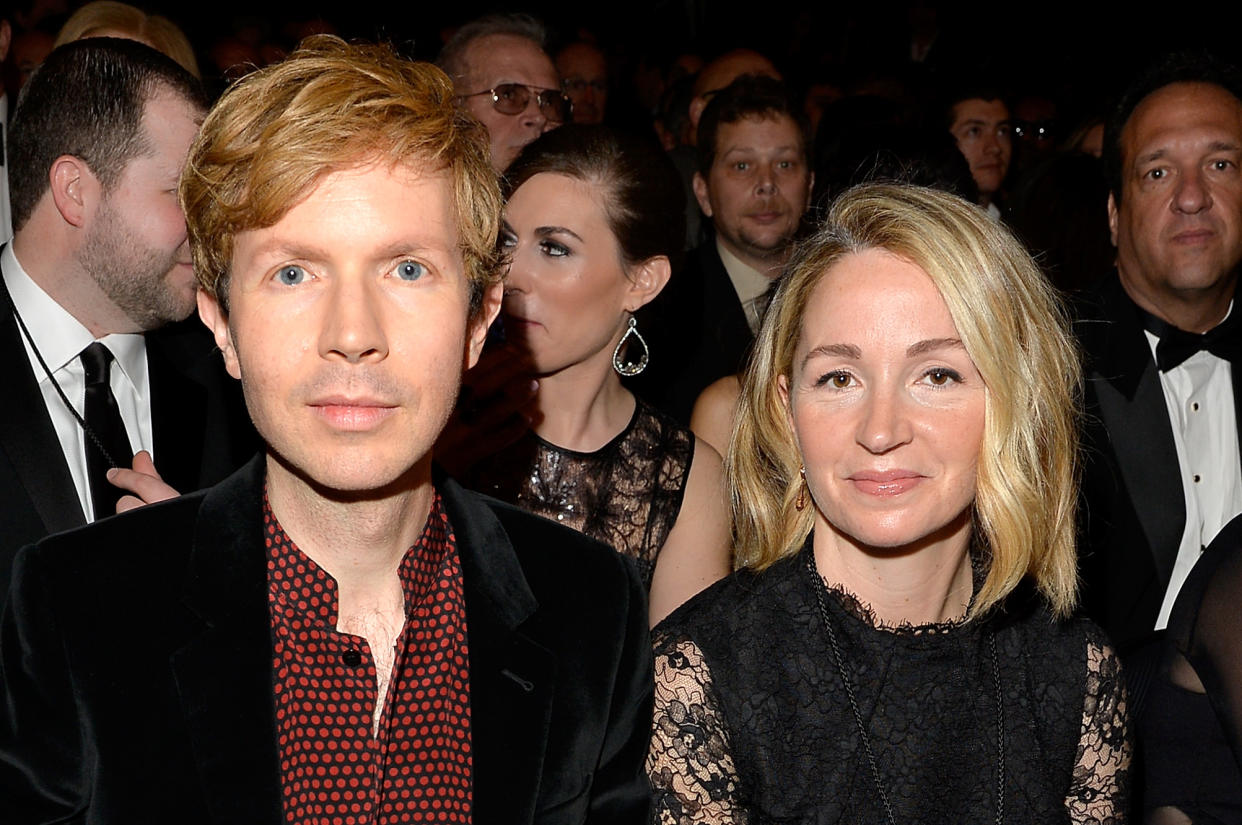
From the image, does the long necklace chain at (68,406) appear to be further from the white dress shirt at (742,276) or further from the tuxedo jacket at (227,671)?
the white dress shirt at (742,276)

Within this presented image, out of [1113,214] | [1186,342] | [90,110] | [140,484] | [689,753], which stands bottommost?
[689,753]

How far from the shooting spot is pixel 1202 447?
3.50m

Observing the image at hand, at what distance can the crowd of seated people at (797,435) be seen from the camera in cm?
207

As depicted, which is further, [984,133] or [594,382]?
[984,133]

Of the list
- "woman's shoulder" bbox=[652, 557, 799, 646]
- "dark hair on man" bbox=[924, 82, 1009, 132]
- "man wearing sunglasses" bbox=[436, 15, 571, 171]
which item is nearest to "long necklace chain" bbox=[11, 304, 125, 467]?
"woman's shoulder" bbox=[652, 557, 799, 646]

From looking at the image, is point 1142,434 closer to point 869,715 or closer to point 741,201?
point 869,715

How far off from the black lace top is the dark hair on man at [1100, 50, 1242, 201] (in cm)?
155

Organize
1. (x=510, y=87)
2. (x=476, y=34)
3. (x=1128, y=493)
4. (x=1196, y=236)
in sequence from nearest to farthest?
(x=1128, y=493) < (x=1196, y=236) < (x=510, y=87) < (x=476, y=34)

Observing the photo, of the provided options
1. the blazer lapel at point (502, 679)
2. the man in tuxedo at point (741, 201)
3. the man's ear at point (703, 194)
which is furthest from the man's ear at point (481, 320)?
the man's ear at point (703, 194)

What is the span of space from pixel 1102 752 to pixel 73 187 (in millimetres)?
2169

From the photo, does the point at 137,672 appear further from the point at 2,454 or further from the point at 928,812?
the point at 928,812

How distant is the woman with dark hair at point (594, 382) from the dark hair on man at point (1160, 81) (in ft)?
4.50

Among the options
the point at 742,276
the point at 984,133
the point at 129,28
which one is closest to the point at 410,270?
the point at 129,28

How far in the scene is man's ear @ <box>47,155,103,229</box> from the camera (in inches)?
105
